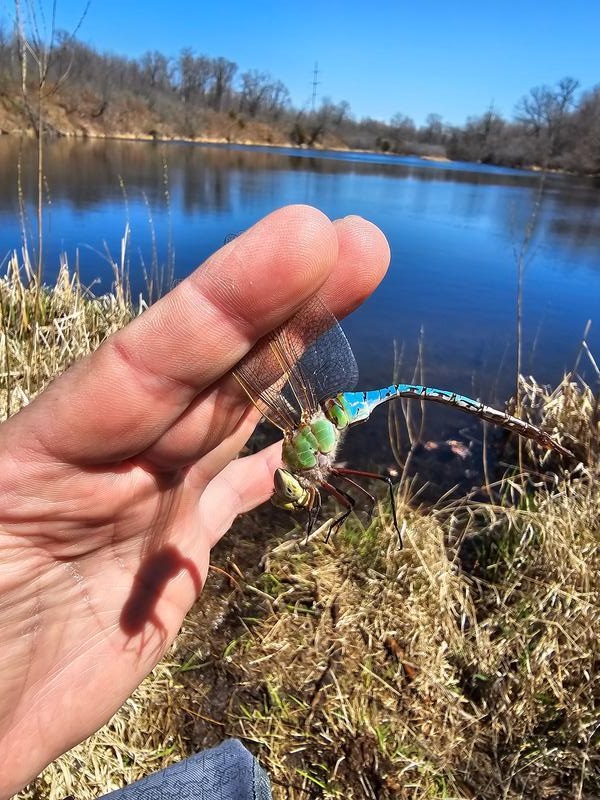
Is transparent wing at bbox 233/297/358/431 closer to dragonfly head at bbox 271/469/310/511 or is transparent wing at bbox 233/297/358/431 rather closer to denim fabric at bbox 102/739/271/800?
dragonfly head at bbox 271/469/310/511

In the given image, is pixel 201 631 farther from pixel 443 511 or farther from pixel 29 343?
pixel 29 343

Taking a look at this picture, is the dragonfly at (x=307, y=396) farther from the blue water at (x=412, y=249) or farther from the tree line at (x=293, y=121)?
the tree line at (x=293, y=121)

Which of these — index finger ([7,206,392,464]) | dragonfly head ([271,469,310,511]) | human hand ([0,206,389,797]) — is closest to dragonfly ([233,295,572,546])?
dragonfly head ([271,469,310,511])

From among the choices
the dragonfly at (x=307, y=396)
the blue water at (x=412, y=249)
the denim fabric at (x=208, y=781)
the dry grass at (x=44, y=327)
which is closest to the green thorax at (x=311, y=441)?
the dragonfly at (x=307, y=396)

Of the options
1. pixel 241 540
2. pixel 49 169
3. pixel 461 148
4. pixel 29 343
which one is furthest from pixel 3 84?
pixel 461 148

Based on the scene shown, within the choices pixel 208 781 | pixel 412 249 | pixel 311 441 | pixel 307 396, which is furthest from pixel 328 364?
pixel 412 249

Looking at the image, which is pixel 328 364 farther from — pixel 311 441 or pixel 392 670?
pixel 392 670
